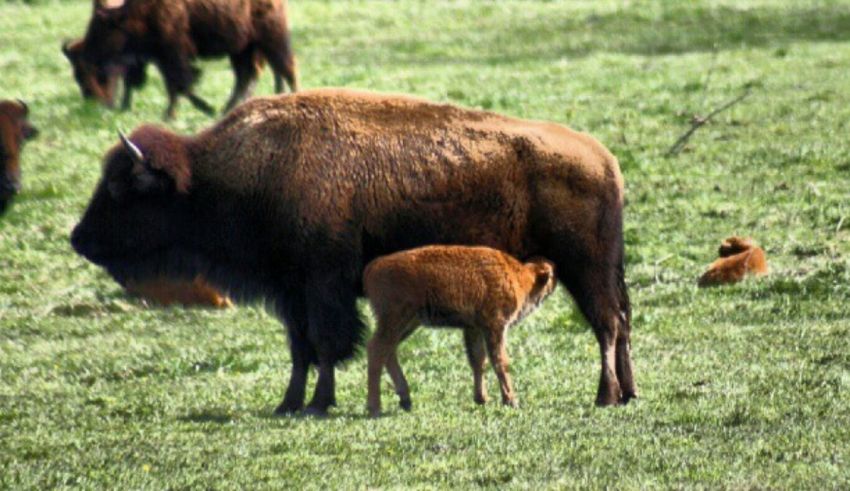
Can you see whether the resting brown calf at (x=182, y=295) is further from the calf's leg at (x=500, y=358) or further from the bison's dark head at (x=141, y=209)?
the calf's leg at (x=500, y=358)

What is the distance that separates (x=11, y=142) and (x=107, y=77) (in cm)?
673

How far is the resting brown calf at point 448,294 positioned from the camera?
10812 mm

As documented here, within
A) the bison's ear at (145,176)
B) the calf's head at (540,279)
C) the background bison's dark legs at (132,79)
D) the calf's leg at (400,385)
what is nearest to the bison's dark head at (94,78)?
the background bison's dark legs at (132,79)

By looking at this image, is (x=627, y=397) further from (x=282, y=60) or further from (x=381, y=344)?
(x=282, y=60)

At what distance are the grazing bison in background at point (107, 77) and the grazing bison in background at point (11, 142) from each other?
6.13 meters

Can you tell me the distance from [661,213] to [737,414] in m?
8.29

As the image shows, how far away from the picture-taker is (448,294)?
10.8 metres

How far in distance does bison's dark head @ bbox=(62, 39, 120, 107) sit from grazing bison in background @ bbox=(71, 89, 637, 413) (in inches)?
507

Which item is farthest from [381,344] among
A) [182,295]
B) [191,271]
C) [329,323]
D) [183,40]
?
[183,40]

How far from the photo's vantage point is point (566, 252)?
11391 mm

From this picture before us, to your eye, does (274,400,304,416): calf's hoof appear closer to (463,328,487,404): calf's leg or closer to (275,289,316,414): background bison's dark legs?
(275,289,316,414): background bison's dark legs

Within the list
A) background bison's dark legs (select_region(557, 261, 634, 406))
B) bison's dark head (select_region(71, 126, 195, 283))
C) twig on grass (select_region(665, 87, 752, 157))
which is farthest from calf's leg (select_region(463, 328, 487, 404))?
twig on grass (select_region(665, 87, 752, 157))

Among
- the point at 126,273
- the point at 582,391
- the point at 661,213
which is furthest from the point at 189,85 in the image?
the point at 582,391

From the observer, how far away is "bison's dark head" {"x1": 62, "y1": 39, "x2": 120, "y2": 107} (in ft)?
80.9
